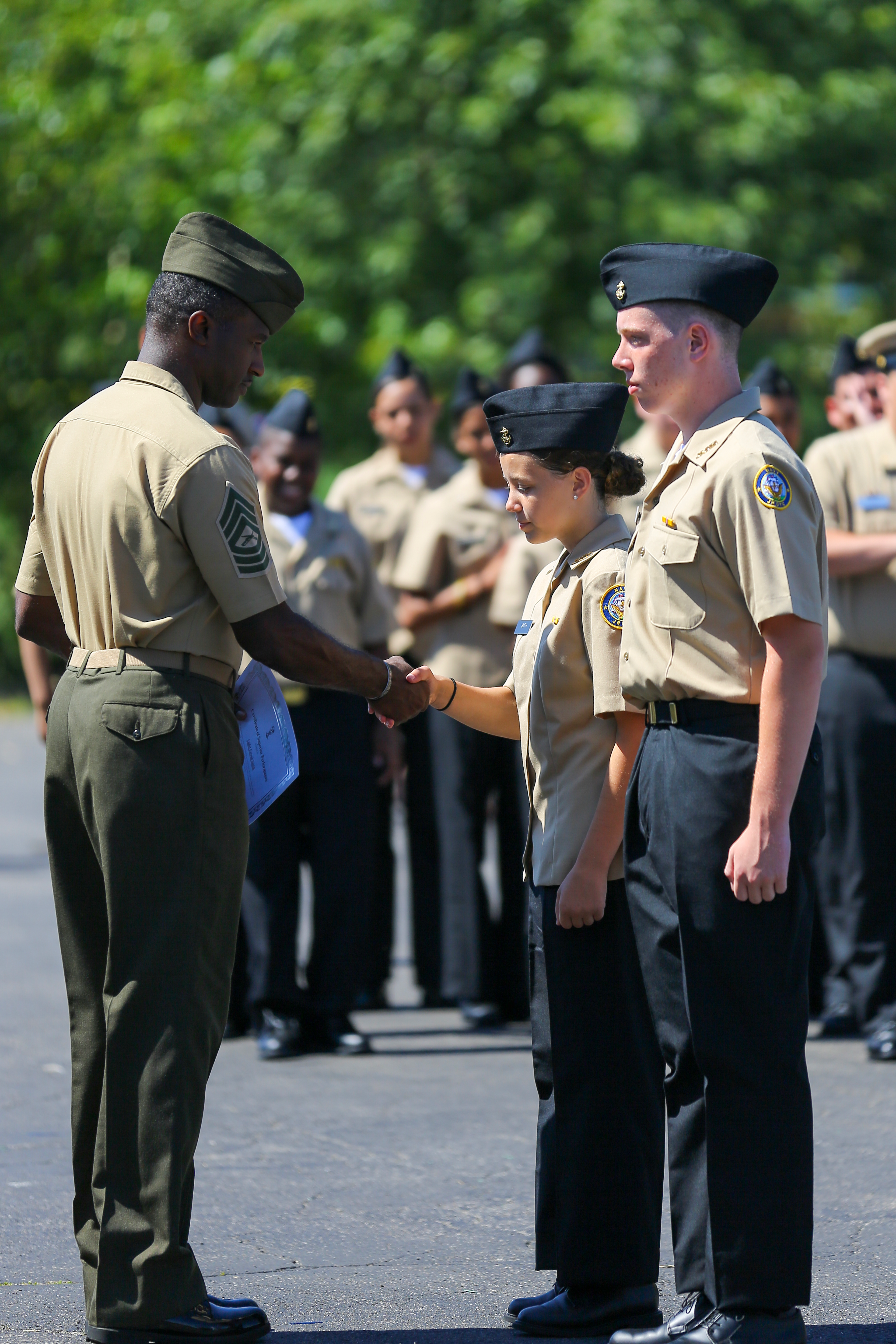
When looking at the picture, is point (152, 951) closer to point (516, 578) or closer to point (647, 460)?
point (516, 578)

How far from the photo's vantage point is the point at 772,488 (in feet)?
10.9

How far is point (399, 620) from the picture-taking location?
736 cm

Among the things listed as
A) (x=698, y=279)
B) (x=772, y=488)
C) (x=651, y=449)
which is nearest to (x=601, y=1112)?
(x=772, y=488)

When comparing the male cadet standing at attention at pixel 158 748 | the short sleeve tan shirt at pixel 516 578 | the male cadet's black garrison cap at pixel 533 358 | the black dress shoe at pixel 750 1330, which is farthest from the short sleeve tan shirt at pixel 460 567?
the black dress shoe at pixel 750 1330

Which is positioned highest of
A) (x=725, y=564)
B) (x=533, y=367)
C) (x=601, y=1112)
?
(x=533, y=367)

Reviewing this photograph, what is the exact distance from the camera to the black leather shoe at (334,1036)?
21.6ft

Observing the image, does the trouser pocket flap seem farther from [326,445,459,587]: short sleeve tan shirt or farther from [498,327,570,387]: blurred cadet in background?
[498,327,570,387]: blurred cadet in background

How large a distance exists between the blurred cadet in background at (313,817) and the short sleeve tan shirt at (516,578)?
54 centimetres

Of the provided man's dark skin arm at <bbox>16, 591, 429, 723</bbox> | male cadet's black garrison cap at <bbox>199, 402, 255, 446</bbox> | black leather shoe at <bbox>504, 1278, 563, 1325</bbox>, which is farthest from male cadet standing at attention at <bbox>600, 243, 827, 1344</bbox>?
male cadet's black garrison cap at <bbox>199, 402, 255, 446</bbox>

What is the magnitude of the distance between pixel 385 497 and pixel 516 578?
4.86ft

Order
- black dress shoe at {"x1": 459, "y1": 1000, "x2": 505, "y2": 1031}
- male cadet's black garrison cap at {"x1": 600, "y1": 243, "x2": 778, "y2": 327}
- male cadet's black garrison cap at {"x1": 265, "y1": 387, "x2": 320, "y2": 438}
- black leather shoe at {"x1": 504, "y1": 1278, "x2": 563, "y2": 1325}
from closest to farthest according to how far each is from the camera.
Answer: male cadet's black garrison cap at {"x1": 600, "y1": 243, "x2": 778, "y2": 327} → black leather shoe at {"x1": 504, "y1": 1278, "x2": 563, "y2": 1325} → male cadet's black garrison cap at {"x1": 265, "y1": 387, "x2": 320, "y2": 438} → black dress shoe at {"x1": 459, "y1": 1000, "x2": 505, "y2": 1031}

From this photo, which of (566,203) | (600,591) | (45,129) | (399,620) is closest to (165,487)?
(600,591)

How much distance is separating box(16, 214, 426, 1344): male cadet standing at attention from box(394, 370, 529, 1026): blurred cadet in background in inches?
136

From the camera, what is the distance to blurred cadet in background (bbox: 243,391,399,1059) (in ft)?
21.7
